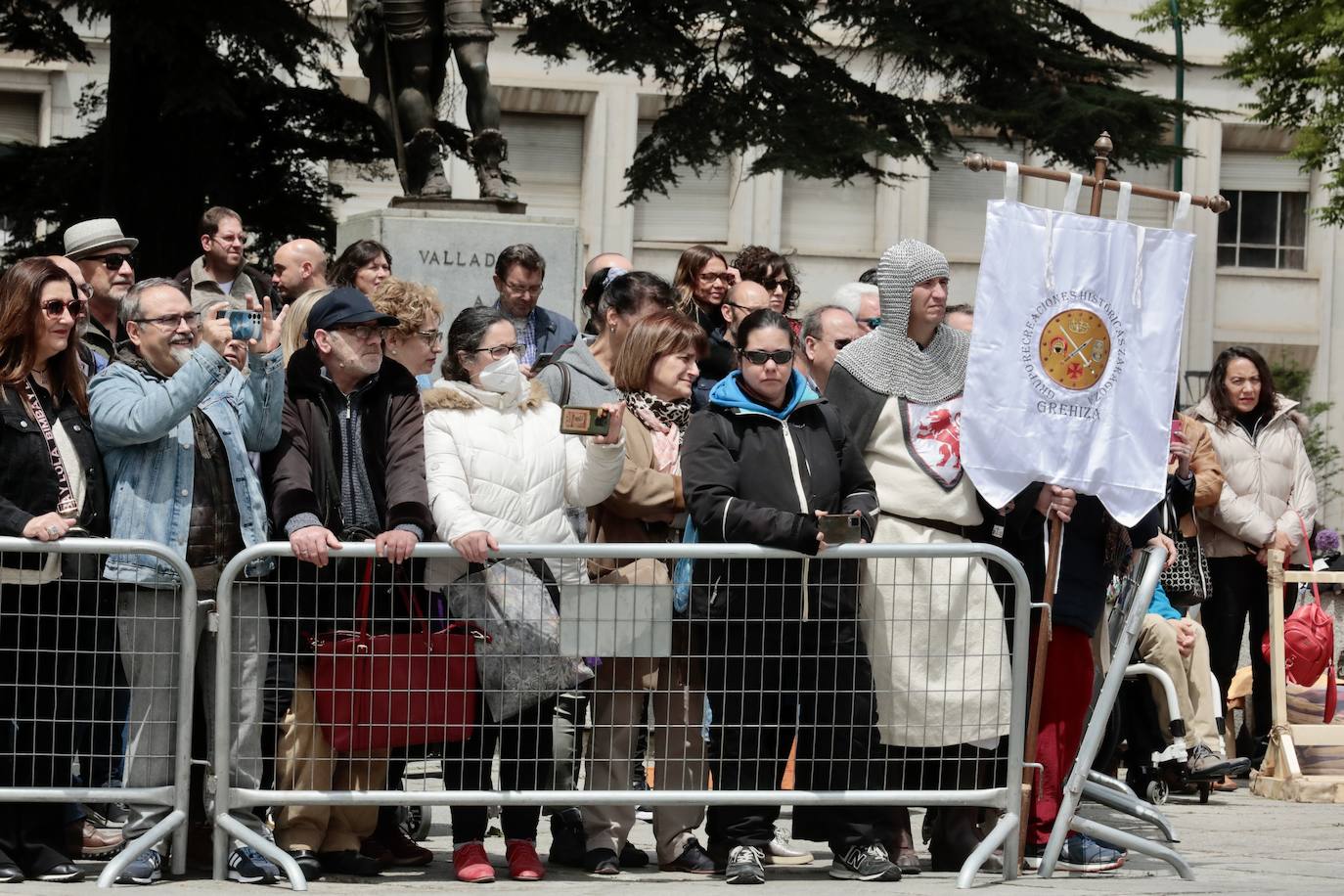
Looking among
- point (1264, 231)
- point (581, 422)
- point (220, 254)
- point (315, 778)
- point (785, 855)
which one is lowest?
point (785, 855)

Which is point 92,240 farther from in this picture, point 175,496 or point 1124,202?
point 1124,202

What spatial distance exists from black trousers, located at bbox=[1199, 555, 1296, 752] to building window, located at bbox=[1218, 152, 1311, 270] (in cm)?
2694

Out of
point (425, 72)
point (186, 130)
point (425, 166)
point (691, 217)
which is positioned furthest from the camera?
point (691, 217)

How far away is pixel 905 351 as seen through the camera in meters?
7.03

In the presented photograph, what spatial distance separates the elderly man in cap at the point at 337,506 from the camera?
643 cm

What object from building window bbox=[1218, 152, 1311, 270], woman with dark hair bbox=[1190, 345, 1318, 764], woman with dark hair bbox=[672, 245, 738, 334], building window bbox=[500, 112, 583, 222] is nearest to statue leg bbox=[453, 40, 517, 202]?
woman with dark hair bbox=[672, 245, 738, 334]

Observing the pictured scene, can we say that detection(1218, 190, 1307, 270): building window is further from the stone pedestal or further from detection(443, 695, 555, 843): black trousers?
detection(443, 695, 555, 843): black trousers

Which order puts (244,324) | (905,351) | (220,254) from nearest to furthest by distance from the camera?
1. (244,324)
2. (905,351)
3. (220,254)

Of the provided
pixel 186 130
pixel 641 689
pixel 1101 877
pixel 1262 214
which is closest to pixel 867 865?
pixel 1101 877

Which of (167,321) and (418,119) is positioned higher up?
(418,119)

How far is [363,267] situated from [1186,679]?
3.83 metres

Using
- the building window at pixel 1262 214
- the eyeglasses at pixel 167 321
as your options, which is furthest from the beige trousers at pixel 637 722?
the building window at pixel 1262 214

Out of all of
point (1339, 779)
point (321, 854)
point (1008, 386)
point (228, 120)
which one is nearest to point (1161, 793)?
point (1339, 779)

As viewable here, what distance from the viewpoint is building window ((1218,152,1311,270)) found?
36.1m
